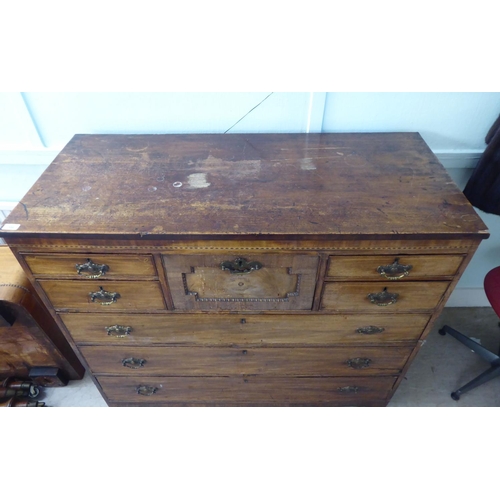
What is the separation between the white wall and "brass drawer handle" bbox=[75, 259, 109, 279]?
0.71 m

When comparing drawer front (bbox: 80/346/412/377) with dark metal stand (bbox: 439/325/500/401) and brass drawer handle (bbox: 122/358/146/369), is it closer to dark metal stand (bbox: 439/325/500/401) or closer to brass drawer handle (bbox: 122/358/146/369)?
brass drawer handle (bbox: 122/358/146/369)

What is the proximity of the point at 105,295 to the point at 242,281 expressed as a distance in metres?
0.49

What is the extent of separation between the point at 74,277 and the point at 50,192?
0.30m

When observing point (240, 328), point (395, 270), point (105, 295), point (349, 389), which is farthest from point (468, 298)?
point (105, 295)

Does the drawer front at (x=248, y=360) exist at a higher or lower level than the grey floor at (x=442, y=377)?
higher

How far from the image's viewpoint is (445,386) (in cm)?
195

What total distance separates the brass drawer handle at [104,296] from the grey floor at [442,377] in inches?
34.8

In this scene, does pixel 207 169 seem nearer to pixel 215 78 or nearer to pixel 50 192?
pixel 215 78

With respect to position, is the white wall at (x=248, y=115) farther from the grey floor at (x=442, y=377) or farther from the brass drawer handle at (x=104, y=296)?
the grey floor at (x=442, y=377)

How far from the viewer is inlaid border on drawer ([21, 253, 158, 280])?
1.12m

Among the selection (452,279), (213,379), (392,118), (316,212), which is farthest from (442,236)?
(213,379)

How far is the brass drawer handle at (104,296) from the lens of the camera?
1.23 m

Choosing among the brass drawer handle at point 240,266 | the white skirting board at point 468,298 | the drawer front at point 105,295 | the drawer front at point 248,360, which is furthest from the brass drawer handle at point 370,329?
the white skirting board at point 468,298

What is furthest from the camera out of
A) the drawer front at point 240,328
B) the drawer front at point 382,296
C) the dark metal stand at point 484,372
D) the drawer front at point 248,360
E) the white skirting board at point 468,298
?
the white skirting board at point 468,298
